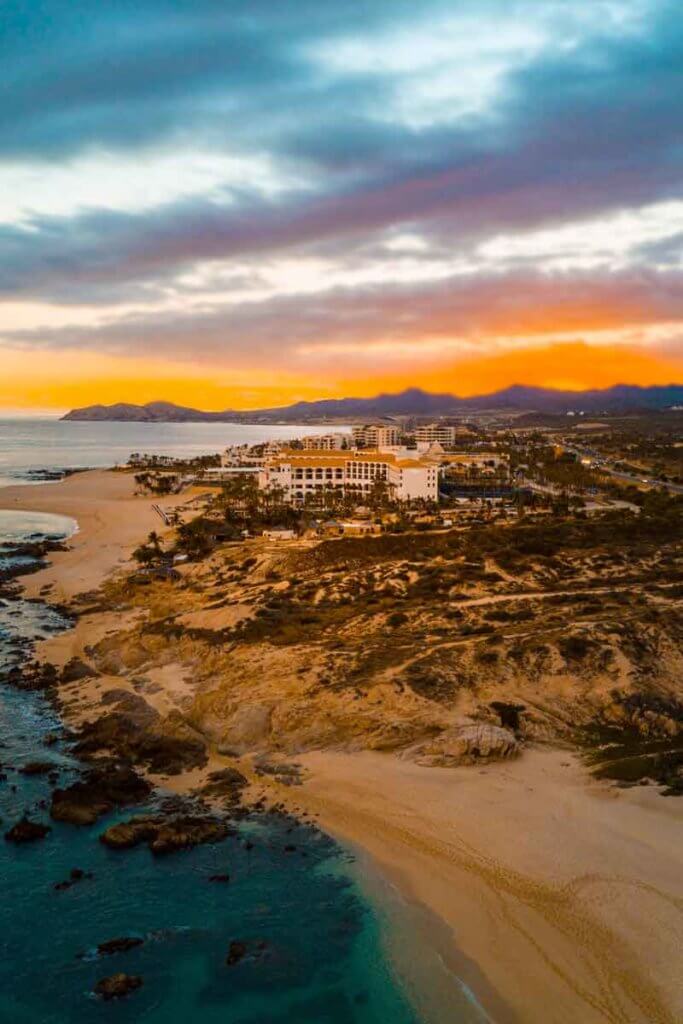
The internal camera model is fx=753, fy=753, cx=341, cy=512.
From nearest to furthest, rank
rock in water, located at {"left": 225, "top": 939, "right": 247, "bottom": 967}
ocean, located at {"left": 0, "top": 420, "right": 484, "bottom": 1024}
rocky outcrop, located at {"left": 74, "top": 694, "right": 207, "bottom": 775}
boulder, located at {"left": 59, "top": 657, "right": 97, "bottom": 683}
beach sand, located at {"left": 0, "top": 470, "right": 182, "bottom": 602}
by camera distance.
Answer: ocean, located at {"left": 0, "top": 420, "right": 484, "bottom": 1024} < rock in water, located at {"left": 225, "top": 939, "right": 247, "bottom": 967} < rocky outcrop, located at {"left": 74, "top": 694, "right": 207, "bottom": 775} < boulder, located at {"left": 59, "top": 657, "right": 97, "bottom": 683} < beach sand, located at {"left": 0, "top": 470, "right": 182, "bottom": 602}

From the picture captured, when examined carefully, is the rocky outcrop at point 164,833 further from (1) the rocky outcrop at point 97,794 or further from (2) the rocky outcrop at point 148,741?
(2) the rocky outcrop at point 148,741

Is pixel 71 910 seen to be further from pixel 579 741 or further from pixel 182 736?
pixel 579 741

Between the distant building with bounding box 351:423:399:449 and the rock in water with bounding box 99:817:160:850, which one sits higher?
the distant building with bounding box 351:423:399:449

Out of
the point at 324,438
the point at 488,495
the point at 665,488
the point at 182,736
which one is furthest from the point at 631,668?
the point at 324,438

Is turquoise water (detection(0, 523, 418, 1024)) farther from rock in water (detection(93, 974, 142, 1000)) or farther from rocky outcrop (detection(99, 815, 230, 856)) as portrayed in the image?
rocky outcrop (detection(99, 815, 230, 856))

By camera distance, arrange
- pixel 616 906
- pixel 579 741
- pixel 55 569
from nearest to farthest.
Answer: pixel 616 906
pixel 579 741
pixel 55 569

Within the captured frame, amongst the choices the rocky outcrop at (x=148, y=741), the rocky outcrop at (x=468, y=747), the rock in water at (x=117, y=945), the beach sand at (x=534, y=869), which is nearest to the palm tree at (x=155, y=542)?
the rocky outcrop at (x=148, y=741)

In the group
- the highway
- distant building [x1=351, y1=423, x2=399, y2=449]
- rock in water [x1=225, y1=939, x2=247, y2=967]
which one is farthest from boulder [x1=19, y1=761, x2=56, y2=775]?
distant building [x1=351, y1=423, x2=399, y2=449]
